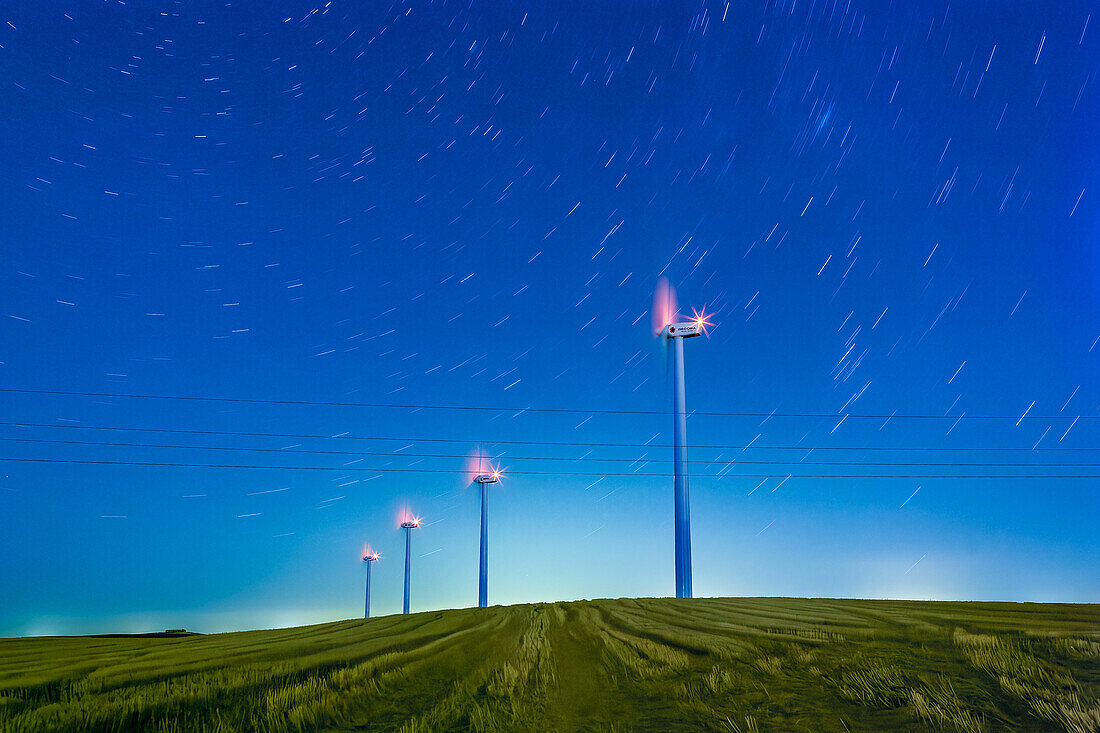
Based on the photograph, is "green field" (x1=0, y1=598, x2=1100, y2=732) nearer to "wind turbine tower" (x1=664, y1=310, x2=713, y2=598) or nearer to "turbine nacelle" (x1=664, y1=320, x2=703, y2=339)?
"wind turbine tower" (x1=664, y1=310, x2=713, y2=598)

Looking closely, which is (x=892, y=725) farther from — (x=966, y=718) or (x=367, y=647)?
(x=367, y=647)

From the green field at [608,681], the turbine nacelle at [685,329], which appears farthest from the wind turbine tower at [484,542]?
the green field at [608,681]

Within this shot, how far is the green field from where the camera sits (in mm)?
5055

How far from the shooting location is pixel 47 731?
4.77 meters

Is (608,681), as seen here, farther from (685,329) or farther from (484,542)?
(484,542)

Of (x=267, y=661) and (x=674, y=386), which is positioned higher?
(x=674, y=386)

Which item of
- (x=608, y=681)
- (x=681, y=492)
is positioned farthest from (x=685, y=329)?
(x=608, y=681)

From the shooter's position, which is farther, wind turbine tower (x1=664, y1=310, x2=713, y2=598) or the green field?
wind turbine tower (x1=664, y1=310, x2=713, y2=598)

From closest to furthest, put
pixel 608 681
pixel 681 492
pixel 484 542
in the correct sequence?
pixel 608 681, pixel 681 492, pixel 484 542

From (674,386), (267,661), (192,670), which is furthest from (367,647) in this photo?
(674,386)

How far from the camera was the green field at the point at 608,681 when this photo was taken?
16.6 ft

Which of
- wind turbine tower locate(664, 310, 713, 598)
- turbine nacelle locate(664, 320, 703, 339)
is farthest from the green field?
turbine nacelle locate(664, 320, 703, 339)

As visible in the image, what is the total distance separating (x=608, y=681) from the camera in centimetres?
644

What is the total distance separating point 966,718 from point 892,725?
1.71ft
